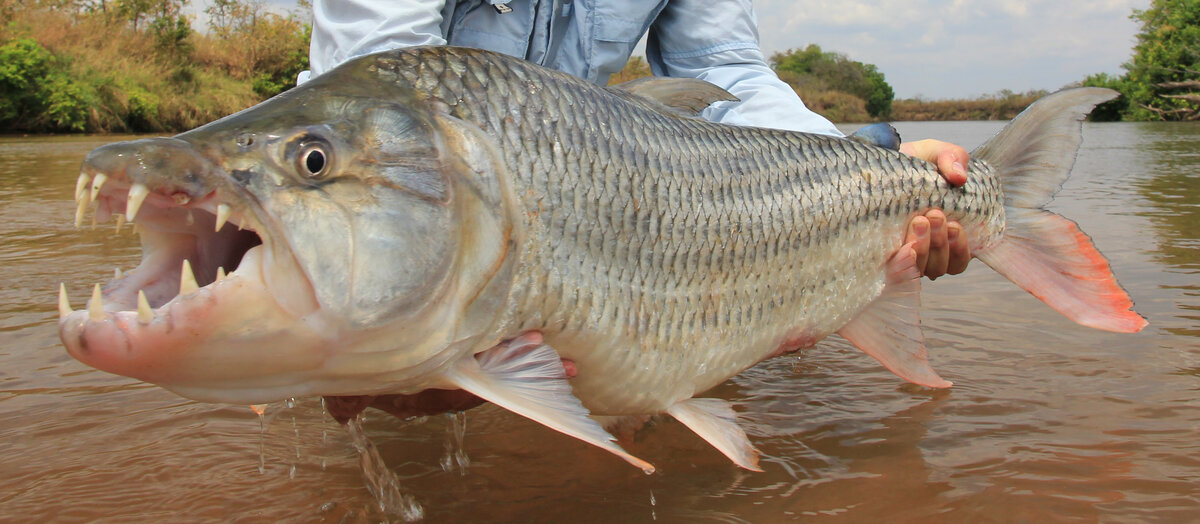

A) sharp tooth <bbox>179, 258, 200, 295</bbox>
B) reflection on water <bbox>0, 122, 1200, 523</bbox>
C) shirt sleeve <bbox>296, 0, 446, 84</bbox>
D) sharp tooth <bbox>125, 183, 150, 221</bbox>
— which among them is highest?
shirt sleeve <bbox>296, 0, 446, 84</bbox>

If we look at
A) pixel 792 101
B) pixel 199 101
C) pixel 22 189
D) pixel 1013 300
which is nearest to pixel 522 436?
pixel 792 101

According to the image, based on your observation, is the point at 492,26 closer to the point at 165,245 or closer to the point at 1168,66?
the point at 165,245

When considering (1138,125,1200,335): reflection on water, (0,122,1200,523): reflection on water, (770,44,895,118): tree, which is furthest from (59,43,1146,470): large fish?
(770,44,895,118): tree

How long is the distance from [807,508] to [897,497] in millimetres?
279

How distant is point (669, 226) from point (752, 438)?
3.69 feet

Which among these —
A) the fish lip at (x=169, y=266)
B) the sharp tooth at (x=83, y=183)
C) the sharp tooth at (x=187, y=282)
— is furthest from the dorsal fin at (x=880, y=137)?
the sharp tooth at (x=83, y=183)

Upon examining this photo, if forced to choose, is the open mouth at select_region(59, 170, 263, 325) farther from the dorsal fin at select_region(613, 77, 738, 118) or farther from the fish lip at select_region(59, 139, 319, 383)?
the dorsal fin at select_region(613, 77, 738, 118)

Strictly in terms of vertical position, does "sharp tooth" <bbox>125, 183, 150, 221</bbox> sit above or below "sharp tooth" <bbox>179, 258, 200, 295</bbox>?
above

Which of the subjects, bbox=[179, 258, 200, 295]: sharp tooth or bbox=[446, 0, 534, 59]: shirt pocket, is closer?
bbox=[179, 258, 200, 295]: sharp tooth

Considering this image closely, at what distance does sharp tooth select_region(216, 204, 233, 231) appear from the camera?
1341 mm

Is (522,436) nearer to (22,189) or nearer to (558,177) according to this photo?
(558,177)

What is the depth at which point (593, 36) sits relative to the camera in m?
3.36

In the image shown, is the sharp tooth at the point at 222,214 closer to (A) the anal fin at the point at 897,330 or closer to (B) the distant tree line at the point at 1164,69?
(A) the anal fin at the point at 897,330

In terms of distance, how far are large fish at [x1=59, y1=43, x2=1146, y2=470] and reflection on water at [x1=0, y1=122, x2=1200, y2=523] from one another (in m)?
0.42
